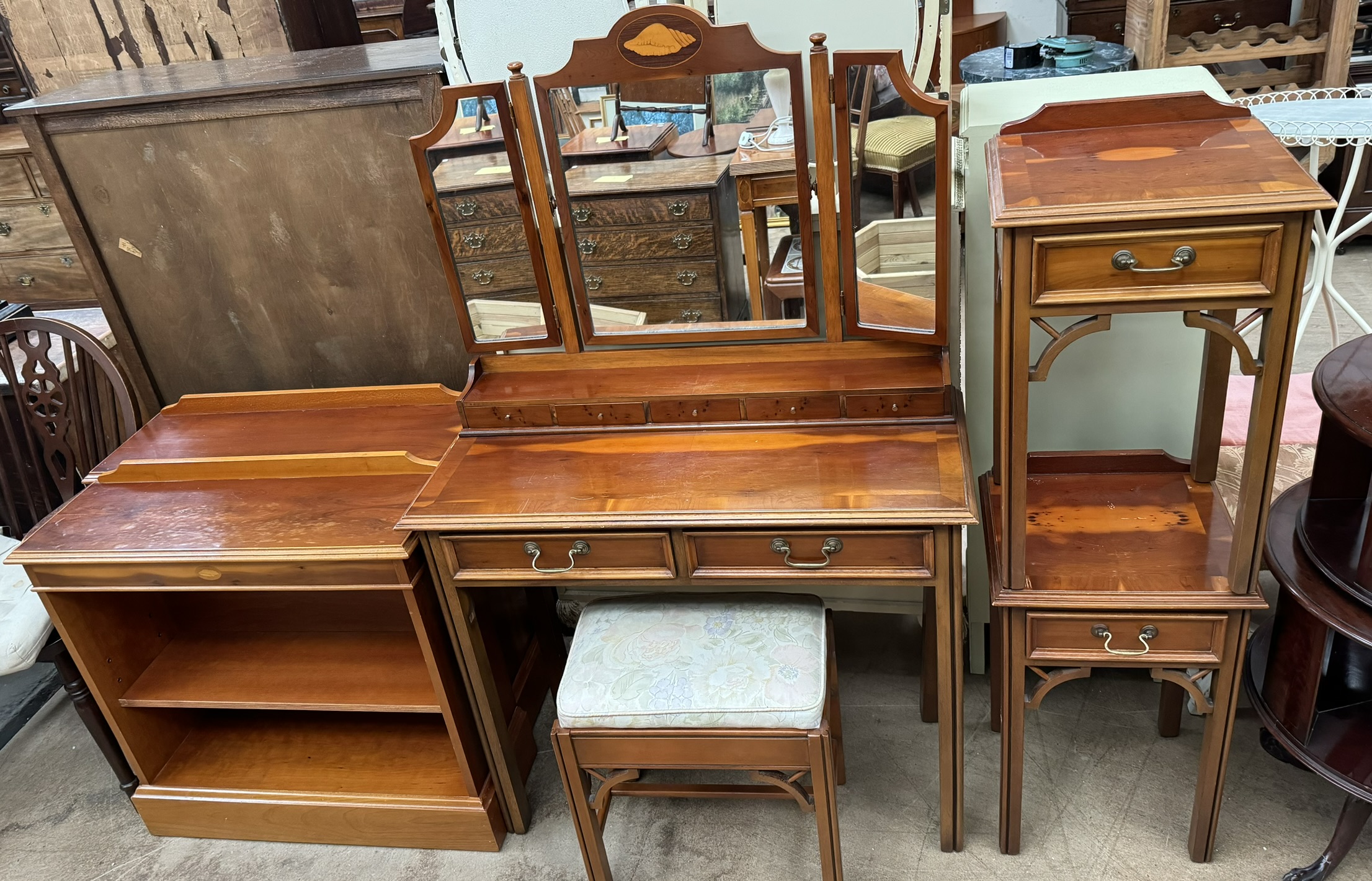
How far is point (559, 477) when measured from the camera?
72.9 inches

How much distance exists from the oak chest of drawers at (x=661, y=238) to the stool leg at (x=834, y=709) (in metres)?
0.64

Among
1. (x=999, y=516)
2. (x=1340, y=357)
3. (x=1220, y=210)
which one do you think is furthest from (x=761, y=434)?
(x=1340, y=357)

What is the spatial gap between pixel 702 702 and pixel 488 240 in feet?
3.13

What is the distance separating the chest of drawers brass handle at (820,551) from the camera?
5.51 feet

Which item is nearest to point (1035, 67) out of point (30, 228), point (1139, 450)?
point (1139, 450)

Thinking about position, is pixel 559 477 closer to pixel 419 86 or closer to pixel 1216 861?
pixel 419 86

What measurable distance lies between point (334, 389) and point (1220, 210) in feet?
5.89

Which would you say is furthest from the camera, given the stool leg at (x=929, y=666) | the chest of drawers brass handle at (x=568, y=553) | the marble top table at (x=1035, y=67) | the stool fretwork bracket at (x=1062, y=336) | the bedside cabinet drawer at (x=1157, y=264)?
the marble top table at (x=1035, y=67)

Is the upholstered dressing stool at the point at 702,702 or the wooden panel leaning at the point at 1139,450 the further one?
the upholstered dressing stool at the point at 702,702

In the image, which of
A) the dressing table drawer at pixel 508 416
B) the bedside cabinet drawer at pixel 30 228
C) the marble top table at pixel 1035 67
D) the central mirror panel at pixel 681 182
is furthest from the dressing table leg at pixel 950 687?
the bedside cabinet drawer at pixel 30 228

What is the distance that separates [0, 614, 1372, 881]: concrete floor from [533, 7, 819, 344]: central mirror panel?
1.00 m

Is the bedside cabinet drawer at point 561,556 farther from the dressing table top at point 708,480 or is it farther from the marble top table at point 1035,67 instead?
the marble top table at point 1035,67

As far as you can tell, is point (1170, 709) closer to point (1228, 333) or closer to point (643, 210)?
point (1228, 333)

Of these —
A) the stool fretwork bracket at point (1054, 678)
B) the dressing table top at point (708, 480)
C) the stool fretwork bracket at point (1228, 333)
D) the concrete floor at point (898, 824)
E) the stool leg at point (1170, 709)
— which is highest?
the stool fretwork bracket at point (1228, 333)
